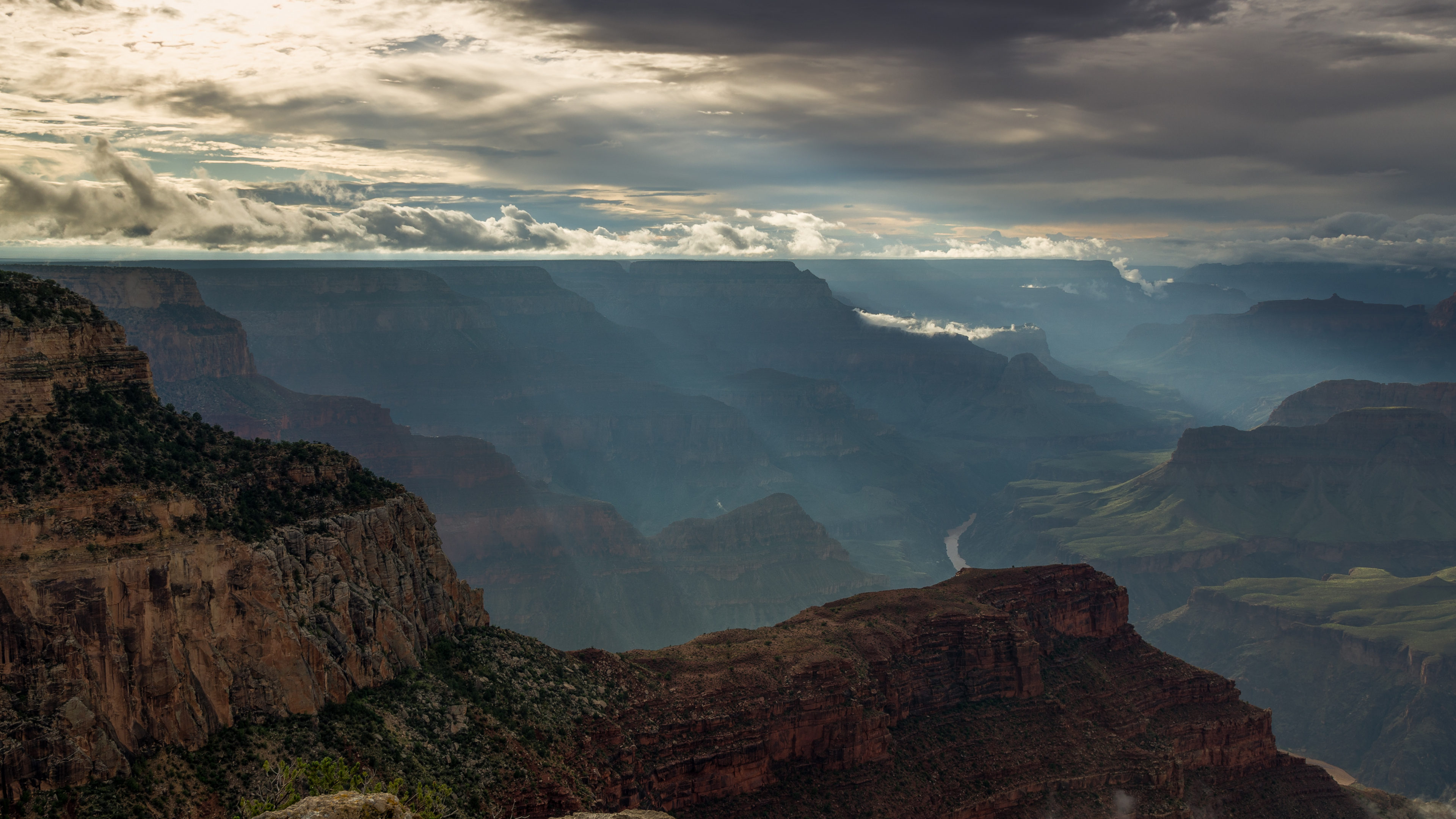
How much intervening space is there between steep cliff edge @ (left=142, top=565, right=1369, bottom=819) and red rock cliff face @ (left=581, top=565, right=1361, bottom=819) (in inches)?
5.4

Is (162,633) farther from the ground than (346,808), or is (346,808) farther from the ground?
(346,808)

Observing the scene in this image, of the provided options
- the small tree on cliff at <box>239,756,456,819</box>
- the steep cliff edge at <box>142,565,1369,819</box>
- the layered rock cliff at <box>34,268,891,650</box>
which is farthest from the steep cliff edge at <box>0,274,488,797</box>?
the layered rock cliff at <box>34,268,891,650</box>

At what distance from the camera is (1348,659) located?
15512cm

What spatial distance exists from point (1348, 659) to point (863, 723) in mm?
123093

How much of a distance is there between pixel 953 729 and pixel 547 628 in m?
95.7

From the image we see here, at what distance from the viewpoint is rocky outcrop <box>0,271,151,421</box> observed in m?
40.7

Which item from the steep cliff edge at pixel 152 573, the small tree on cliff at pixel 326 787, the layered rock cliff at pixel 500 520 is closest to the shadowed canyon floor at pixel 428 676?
the steep cliff edge at pixel 152 573

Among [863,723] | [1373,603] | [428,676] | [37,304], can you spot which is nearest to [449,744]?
[428,676]

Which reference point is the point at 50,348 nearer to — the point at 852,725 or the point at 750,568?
the point at 852,725

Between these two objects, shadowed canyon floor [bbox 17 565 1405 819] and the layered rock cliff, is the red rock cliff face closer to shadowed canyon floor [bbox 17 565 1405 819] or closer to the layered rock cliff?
shadowed canyon floor [bbox 17 565 1405 819]

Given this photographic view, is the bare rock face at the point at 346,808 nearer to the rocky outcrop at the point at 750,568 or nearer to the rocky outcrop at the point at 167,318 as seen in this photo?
the rocky outcrop at the point at 750,568

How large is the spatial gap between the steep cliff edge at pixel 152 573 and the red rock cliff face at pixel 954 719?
16054mm

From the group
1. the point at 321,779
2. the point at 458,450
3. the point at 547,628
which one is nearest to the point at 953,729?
the point at 321,779

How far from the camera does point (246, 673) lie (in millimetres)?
41906
